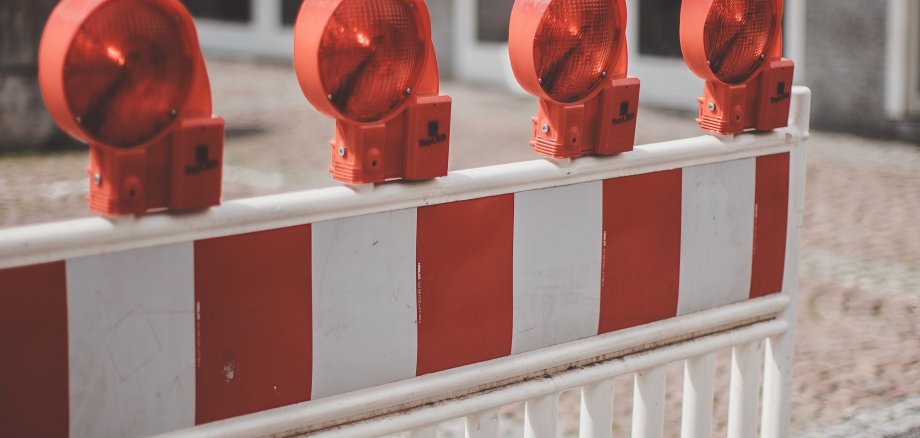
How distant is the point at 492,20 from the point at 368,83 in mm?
12304

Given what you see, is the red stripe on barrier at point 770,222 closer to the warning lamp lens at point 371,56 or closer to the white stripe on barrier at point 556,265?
the white stripe on barrier at point 556,265

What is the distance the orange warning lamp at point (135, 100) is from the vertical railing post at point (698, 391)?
3.88 feet

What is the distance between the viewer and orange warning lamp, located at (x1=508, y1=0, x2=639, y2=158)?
7.98ft

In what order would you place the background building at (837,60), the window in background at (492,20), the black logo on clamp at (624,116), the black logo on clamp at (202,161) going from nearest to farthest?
the black logo on clamp at (202,161), the black logo on clamp at (624,116), the background building at (837,60), the window in background at (492,20)

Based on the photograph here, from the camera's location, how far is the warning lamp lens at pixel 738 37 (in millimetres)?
2723

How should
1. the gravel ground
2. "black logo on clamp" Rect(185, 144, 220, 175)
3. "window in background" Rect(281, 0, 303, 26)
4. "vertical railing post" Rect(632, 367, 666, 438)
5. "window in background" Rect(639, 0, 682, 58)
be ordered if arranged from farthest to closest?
"window in background" Rect(281, 0, 303, 26) → "window in background" Rect(639, 0, 682, 58) → the gravel ground → "vertical railing post" Rect(632, 367, 666, 438) → "black logo on clamp" Rect(185, 144, 220, 175)

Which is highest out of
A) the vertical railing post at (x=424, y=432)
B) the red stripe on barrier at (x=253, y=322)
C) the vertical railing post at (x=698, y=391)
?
Answer: the red stripe on barrier at (x=253, y=322)

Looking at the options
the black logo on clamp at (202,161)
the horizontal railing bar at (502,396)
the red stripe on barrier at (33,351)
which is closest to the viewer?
the red stripe on barrier at (33,351)

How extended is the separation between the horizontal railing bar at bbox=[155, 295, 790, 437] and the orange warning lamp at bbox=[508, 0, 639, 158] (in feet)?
1.27

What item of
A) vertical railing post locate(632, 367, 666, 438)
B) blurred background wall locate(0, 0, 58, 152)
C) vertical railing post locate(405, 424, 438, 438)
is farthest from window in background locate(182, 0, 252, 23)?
vertical railing post locate(405, 424, 438, 438)

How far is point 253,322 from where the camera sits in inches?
83.2

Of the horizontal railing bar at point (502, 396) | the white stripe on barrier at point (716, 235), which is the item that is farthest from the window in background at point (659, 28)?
the horizontal railing bar at point (502, 396)

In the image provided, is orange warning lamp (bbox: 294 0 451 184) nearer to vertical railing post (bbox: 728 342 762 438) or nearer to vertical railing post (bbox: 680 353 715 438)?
vertical railing post (bbox: 680 353 715 438)

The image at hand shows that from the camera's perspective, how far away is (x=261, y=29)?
18.2 metres
